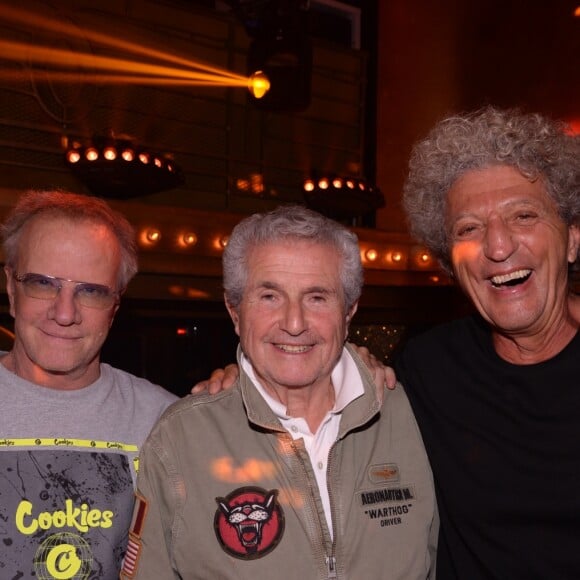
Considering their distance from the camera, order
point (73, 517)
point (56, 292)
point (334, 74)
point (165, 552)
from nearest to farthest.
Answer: point (165, 552) → point (73, 517) → point (56, 292) → point (334, 74)

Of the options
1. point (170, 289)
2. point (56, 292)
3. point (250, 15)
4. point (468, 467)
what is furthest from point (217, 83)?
point (468, 467)

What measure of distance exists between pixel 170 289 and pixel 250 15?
241cm

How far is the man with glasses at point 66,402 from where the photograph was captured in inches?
65.8

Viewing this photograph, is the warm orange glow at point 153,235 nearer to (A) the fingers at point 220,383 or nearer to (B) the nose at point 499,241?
(A) the fingers at point 220,383

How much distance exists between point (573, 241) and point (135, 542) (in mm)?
1394

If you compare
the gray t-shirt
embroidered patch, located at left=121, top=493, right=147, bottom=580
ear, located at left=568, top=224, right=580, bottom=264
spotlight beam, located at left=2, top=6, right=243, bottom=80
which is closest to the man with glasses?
the gray t-shirt

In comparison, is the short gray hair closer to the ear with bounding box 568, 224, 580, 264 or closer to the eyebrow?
the eyebrow

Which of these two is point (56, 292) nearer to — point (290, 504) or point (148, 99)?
point (290, 504)

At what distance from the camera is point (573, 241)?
1.80 metres

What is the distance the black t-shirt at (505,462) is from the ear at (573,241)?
24cm

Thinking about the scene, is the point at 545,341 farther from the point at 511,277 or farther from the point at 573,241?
the point at 573,241

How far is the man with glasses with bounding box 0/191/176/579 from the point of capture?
167 cm

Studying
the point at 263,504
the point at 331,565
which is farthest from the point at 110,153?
the point at 331,565

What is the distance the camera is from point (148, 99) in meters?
6.96
